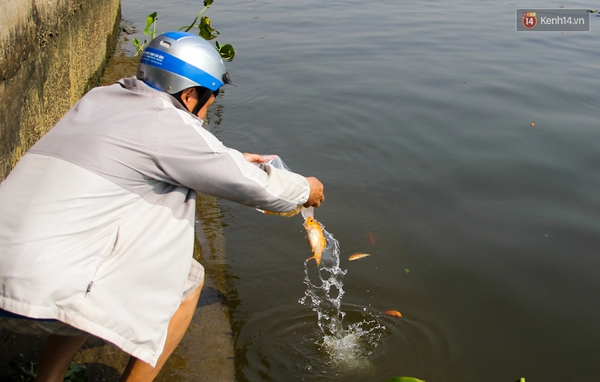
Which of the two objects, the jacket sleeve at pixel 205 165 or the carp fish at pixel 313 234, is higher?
the jacket sleeve at pixel 205 165

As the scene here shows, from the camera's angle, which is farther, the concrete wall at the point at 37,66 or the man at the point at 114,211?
the concrete wall at the point at 37,66

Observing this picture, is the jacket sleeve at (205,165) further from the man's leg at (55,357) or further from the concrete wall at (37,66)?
the concrete wall at (37,66)

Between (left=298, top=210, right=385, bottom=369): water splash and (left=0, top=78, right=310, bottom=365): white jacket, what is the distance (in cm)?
131

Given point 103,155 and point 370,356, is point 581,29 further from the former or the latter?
point 103,155

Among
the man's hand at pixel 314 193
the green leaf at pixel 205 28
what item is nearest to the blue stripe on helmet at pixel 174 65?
the man's hand at pixel 314 193

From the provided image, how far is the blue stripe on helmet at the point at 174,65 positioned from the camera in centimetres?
240

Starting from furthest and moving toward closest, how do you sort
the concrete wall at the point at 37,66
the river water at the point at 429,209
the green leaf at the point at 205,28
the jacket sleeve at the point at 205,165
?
the green leaf at the point at 205,28, the river water at the point at 429,209, the concrete wall at the point at 37,66, the jacket sleeve at the point at 205,165

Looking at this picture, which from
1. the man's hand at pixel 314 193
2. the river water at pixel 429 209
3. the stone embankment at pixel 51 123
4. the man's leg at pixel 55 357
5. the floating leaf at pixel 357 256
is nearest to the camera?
the man's leg at pixel 55 357

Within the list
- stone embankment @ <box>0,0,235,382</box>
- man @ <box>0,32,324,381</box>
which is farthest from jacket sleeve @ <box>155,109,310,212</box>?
stone embankment @ <box>0,0,235,382</box>

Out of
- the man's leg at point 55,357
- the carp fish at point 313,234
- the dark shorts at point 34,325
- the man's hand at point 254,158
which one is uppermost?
the man's hand at point 254,158

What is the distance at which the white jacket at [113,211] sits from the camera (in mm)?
2004

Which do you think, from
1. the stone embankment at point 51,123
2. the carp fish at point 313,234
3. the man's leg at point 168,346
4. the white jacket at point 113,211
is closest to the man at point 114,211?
the white jacket at point 113,211

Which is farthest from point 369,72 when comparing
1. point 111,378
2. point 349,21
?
point 111,378

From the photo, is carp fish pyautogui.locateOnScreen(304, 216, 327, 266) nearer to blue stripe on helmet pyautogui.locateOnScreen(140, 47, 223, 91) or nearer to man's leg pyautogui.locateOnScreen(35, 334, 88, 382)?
blue stripe on helmet pyautogui.locateOnScreen(140, 47, 223, 91)
